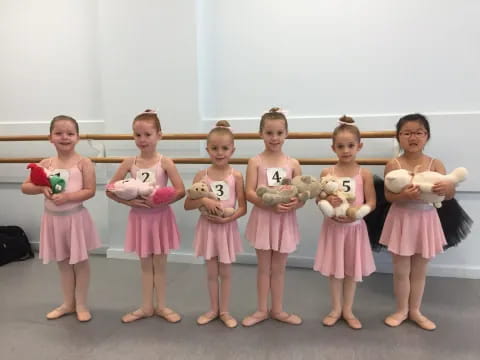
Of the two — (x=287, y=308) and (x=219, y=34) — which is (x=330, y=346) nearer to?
(x=287, y=308)

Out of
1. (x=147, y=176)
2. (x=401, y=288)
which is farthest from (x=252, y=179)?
(x=401, y=288)

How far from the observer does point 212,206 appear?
6.30 feet

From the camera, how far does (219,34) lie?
9.47 ft

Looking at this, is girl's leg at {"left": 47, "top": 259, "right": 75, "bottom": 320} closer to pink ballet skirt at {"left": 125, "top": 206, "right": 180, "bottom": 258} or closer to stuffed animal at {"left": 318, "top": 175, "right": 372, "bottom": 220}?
pink ballet skirt at {"left": 125, "top": 206, "right": 180, "bottom": 258}

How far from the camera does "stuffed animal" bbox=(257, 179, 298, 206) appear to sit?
6.15 feet

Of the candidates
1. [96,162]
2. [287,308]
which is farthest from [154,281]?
[96,162]

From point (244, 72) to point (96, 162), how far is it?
1365 millimetres

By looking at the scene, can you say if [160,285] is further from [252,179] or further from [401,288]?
[401,288]

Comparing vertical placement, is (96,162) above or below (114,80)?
below

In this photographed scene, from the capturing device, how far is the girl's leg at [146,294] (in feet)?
7.11

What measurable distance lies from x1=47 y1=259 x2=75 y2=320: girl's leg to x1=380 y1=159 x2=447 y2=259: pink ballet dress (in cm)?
180

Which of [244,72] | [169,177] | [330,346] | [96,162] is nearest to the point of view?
[330,346]

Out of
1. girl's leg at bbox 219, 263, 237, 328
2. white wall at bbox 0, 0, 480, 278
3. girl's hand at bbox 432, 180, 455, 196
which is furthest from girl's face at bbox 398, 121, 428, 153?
girl's leg at bbox 219, 263, 237, 328

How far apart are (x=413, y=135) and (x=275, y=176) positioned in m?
0.71
